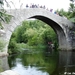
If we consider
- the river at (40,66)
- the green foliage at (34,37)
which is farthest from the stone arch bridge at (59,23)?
the river at (40,66)

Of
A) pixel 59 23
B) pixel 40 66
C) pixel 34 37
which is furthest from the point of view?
pixel 34 37

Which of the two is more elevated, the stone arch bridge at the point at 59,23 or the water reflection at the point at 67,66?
the stone arch bridge at the point at 59,23

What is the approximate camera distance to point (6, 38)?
17828mm

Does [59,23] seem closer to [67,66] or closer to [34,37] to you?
[67,66]

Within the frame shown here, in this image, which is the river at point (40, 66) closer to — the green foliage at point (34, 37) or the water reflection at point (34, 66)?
the water reflection at point (34, 66)

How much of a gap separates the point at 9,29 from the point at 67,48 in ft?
30.1

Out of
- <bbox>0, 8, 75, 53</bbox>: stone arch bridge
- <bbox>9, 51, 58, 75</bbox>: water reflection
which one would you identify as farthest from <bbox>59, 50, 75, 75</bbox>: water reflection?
<bbox>0, 8, 75, 53</bbox>: stone arch bridge

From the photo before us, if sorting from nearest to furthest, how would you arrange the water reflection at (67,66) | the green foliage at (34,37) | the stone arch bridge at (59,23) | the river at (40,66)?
the water reflection at (67,66) < the river at (40,66) < the stone arch bridge at (59,23) < the green foliage at (34,37)

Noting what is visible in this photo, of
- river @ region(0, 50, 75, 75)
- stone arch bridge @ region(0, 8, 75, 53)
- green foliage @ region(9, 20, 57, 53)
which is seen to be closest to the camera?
river @ region(0, 50, 75, 75)

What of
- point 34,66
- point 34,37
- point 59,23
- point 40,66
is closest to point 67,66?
point 40,66

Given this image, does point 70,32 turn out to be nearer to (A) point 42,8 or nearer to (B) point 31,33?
(A) point 42,8

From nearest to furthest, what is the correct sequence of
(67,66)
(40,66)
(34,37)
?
(67,66), (40,66), (34,37)

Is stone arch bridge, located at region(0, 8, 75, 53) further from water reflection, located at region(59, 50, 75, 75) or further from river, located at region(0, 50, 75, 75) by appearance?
water reflection, located at region(59, 50, 75, 75)

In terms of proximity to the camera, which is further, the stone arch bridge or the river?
the stone arch bridge
